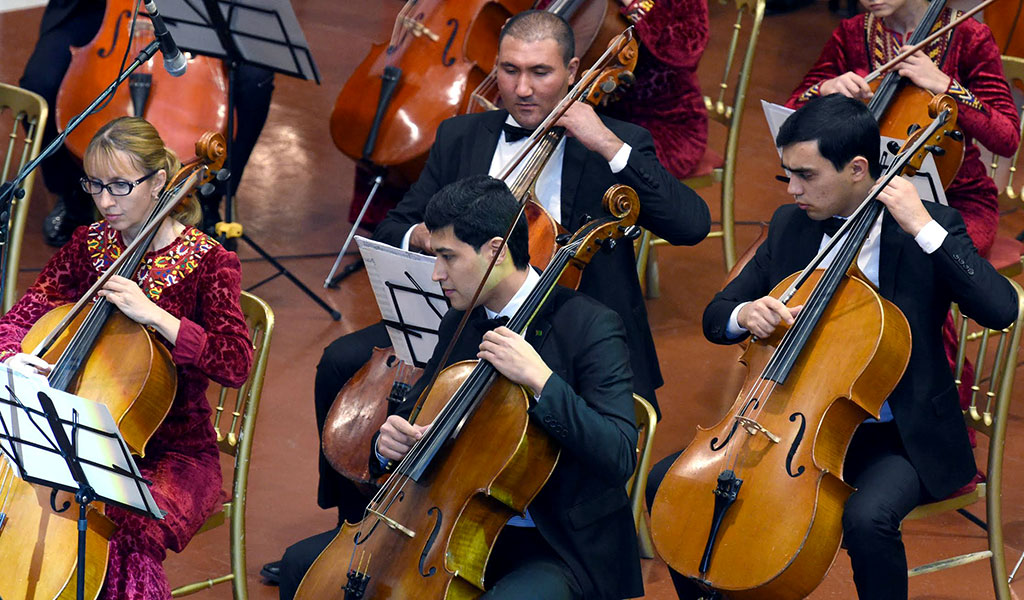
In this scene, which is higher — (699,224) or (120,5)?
(699,224)

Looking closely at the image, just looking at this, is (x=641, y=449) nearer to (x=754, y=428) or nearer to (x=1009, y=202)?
(x=754, y=428)

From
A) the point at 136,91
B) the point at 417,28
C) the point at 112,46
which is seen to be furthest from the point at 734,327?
the point at 112,46

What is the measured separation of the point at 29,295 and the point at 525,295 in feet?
3.73

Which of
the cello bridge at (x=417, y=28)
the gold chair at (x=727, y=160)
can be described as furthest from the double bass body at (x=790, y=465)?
the cello bridge at (x=417, y=28)

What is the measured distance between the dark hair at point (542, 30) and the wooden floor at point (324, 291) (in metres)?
1.19

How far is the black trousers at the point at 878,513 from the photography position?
2705 mm

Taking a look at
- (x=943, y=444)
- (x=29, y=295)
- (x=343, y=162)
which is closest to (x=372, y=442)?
(x=29, y=295)

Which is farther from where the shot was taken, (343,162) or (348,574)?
(343,162)

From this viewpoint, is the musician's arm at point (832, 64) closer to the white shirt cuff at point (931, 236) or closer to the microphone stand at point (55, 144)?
the white shirt cuff at point (931, 236)

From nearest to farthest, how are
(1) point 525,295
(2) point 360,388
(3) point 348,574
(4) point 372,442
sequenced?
(3) point 348,574
(1) point 525,295
(4) point 372,442
(2) point 360,388

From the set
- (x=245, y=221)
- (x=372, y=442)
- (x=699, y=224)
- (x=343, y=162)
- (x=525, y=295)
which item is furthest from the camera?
(x=343, y=162)

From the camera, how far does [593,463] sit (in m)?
2.45

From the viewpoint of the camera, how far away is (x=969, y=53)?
11.8 feet

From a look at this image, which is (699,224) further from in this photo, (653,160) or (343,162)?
(343,162)
